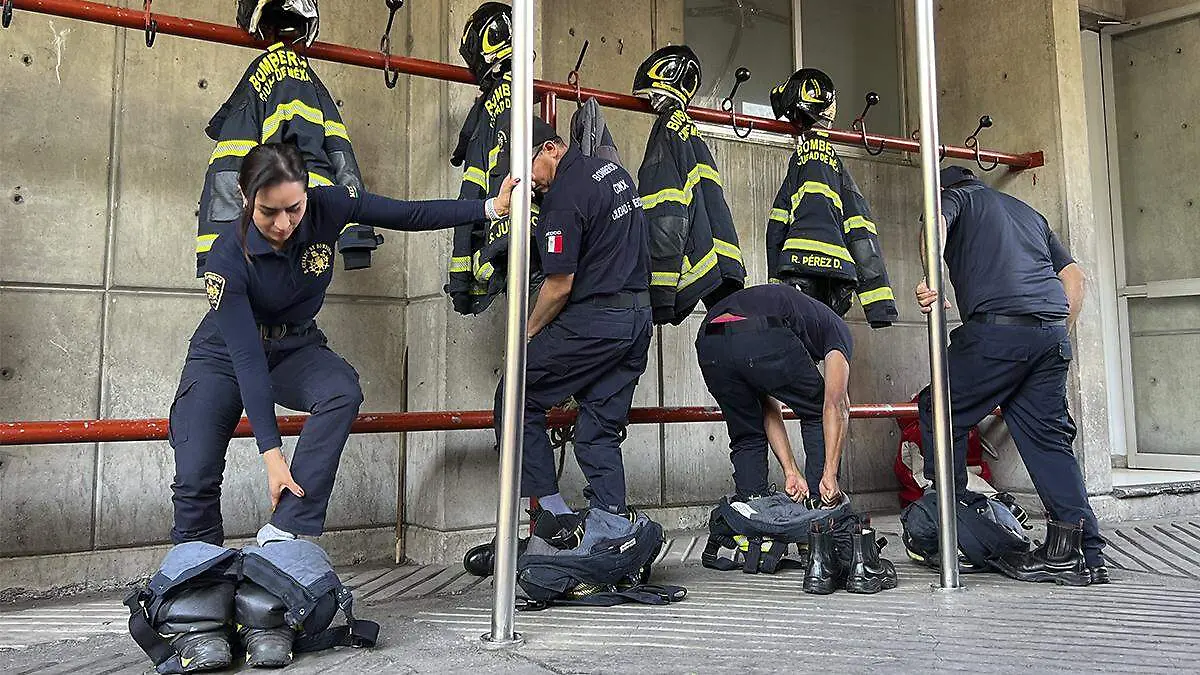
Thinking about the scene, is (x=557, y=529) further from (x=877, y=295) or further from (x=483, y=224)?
(x=877, y=295)

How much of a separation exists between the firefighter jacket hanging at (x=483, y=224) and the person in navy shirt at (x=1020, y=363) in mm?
1790

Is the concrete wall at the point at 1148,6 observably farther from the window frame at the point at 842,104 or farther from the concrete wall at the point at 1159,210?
the window frame at the point at 842,104

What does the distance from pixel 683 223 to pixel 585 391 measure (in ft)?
3.55

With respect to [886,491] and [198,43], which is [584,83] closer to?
[198,43]

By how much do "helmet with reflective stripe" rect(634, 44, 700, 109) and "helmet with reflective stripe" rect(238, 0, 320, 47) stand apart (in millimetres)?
1559

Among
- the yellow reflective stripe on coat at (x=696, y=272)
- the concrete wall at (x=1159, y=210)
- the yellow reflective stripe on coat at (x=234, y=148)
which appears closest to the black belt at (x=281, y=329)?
the yellow reflective stripe on coat at (x=234, y=148)

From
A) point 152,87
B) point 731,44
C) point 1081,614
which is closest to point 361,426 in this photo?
point 152,87

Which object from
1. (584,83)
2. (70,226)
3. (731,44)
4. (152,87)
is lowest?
(70,226)

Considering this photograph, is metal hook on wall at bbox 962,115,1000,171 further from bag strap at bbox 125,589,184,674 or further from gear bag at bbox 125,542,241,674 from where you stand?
bag strap at bbox 125,589,184,674

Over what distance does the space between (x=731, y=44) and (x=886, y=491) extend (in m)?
3.08

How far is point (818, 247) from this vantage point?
15.2 feet

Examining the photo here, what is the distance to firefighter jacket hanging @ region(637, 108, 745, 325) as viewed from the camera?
4113mm

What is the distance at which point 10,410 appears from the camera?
3.77 meters

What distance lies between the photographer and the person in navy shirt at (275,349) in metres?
2.50
